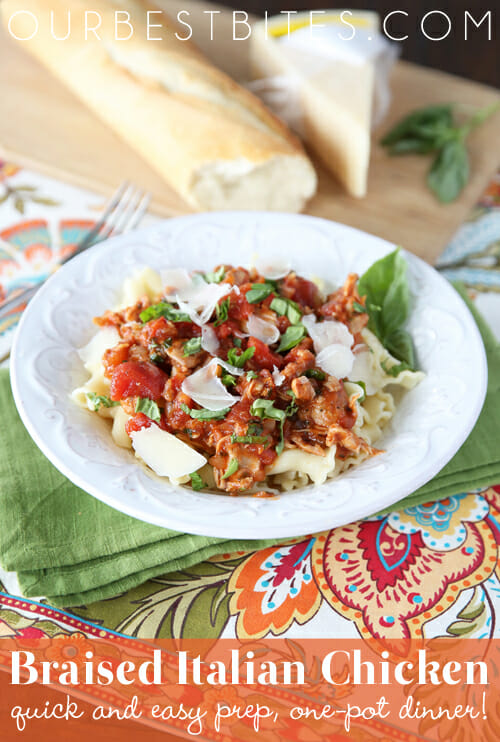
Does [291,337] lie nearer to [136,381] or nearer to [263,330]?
[263,330]

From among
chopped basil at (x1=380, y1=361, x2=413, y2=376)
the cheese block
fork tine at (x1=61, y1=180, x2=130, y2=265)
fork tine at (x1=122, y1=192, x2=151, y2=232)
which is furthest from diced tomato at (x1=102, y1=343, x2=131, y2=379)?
the cheese block

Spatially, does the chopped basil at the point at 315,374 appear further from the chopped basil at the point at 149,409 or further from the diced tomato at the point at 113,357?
the diced tomato at the point at 113,357

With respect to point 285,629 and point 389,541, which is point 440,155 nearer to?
point 389,541

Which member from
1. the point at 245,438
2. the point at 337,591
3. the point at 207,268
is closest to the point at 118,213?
the point at 207,268

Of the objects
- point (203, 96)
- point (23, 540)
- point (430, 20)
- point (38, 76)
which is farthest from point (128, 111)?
point (430, 20)

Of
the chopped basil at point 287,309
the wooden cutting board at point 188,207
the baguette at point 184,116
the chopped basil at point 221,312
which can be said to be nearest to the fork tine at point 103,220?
the wooden cutting board at point 188,207

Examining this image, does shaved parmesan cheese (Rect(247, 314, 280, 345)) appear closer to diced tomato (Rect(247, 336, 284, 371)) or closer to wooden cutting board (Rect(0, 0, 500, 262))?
diced tomato (Rect(247, 336, 284, 371))
